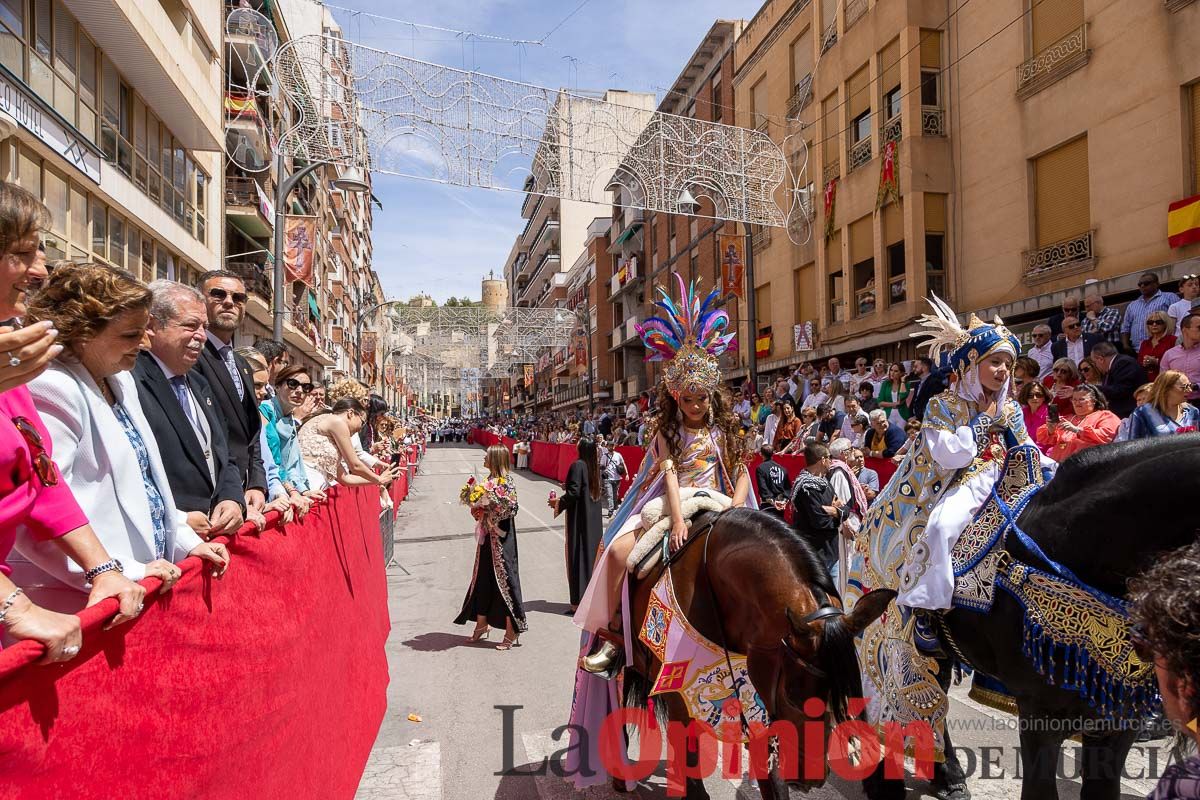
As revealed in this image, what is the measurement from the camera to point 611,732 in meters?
4.64

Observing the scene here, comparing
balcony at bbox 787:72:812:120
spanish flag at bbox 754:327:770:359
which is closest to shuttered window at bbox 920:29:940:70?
balcony at bbox 787:72:812:120

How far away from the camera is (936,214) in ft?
57.1

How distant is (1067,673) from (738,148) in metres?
17.0

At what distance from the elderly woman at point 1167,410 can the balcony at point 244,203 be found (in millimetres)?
26798

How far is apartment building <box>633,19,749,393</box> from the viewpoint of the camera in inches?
1136

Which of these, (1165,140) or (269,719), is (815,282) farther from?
(269,719)

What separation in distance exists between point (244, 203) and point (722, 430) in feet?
87.7

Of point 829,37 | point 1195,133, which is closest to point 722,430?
point 1195,133

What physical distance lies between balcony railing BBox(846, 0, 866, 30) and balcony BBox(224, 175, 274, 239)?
20045 millimetres

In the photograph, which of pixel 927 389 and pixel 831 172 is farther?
pixel 831 172

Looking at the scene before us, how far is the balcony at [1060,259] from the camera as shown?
13.2 metres

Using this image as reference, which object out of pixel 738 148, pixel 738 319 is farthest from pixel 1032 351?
pixel 738 319

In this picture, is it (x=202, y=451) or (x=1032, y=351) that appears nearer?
(x=202, y=451)

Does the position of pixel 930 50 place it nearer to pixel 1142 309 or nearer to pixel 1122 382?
pixel 1142 309
